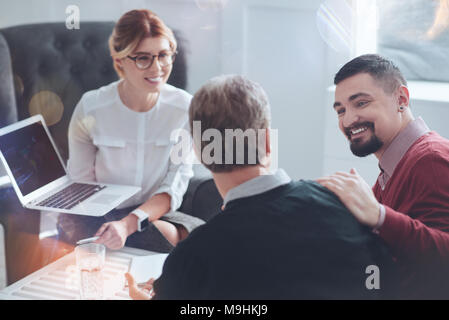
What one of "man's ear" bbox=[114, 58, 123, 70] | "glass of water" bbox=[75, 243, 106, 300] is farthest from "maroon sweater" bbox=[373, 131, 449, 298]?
"man's ear" bbox=[114, 58, 123, 70]

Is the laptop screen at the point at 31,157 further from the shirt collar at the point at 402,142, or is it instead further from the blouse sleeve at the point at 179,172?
the shirt collar at the point at 402,142

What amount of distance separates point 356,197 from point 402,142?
13.7 inches

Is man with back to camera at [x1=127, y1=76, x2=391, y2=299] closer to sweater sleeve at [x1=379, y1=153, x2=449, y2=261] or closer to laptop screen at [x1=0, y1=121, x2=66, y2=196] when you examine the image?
sweater sleeve at [x1=379, y1=153, x2=449, y2=261]

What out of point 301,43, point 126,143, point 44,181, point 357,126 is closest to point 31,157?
point 44,181

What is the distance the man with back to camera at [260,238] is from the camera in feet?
2.36

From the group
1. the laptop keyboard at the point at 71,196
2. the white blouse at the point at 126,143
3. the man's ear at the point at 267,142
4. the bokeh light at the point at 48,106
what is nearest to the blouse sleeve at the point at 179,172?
the white blouse at the point at 126,143

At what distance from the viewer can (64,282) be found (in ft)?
3.40

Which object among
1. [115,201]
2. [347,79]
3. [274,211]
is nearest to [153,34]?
[115,201]

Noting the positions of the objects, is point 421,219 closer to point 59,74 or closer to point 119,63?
point 119,63

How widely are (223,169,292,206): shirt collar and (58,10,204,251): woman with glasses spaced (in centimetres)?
A: 69

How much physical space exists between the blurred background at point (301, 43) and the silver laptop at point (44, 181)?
3.03 ft

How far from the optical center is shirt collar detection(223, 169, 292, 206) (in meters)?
0.77

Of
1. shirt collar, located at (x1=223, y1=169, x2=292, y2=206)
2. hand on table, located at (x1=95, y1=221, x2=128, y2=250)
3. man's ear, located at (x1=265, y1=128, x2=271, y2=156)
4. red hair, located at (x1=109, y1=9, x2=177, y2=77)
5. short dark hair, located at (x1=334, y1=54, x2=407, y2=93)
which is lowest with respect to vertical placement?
hand on table, located at (x1=95, y1=221, x2=128, y2=250)

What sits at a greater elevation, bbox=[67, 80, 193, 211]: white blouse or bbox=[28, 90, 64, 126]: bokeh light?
bbox=[28, 90, 64, 126]: bokeh light
